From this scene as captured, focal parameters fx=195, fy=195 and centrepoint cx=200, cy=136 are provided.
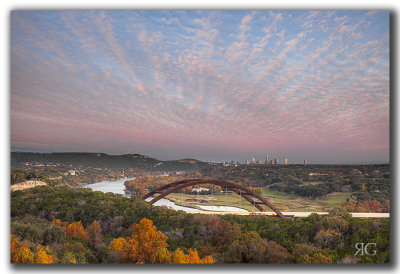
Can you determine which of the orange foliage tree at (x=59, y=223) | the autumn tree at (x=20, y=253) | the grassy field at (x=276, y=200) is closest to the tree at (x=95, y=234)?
the orange foliage tree at (x=59, y=223)

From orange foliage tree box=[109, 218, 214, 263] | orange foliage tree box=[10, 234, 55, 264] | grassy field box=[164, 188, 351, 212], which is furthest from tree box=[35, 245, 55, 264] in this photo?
grassy field box=[164, 188, 351, 212]

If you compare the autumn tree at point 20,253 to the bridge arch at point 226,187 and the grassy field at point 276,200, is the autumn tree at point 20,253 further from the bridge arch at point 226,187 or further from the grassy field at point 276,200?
the grassy field at point 276,200

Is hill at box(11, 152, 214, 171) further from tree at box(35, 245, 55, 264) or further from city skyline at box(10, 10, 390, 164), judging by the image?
tree at box(35, 245, 55, 264)

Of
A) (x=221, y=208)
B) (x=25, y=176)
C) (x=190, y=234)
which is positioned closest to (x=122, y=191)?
(x=25, y=176)

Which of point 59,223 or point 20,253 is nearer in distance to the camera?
point 20,253

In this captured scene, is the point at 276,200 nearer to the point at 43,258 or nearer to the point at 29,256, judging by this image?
the point at 43,258
